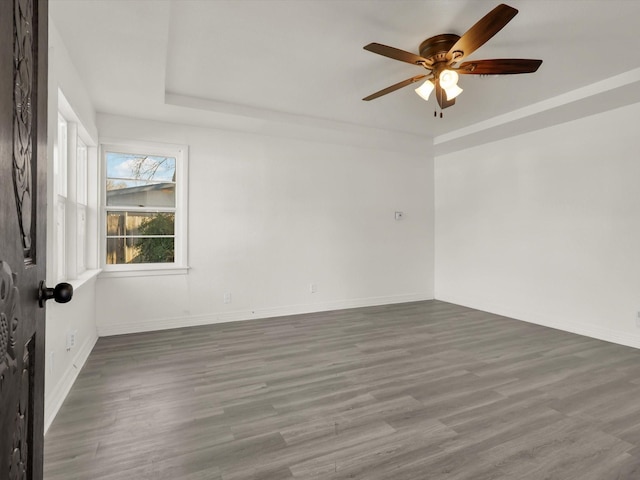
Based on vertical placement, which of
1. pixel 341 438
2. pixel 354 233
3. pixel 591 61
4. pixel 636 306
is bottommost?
pixel 341 438

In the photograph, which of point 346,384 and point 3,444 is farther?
point 346,384

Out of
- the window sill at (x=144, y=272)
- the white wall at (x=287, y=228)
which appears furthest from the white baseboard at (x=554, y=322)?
the window sill at (x=144, y=272)

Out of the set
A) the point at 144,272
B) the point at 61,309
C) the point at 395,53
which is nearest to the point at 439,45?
the point at 395,53

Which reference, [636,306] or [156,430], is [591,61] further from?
[156,430]

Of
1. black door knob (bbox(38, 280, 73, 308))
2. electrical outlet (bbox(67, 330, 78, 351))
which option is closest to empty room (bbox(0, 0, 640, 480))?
black door knob (bbox(38, 280, 73, 308))

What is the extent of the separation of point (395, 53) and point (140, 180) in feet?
10.8

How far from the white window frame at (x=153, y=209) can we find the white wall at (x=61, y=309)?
62 cm

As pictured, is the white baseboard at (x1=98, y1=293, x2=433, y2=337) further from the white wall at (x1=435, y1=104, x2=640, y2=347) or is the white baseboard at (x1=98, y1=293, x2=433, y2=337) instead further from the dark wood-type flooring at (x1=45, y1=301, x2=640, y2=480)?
the white wall at (x1=435, y1=104, x2=640, y2=347)

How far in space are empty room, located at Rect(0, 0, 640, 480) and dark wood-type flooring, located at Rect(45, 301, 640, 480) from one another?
20 millimetres

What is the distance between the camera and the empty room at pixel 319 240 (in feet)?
6.01

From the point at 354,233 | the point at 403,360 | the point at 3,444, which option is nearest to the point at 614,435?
the point at 403,360

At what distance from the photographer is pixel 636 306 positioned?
3.71m

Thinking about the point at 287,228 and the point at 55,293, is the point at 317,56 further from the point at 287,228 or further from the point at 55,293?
the point at 55,293

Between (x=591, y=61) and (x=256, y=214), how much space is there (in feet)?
12.4
